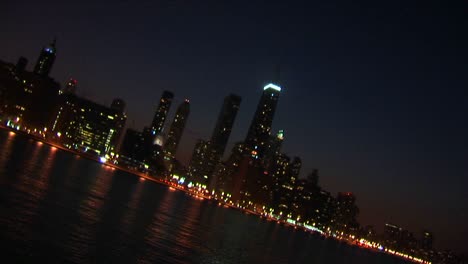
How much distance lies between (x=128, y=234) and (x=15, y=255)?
64.3 feet

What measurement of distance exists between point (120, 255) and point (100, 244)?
2.18 meters

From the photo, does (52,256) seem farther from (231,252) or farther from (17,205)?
(231,252)

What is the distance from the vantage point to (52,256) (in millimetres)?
28531

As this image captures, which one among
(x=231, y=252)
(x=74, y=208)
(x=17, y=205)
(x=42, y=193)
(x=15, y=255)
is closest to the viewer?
(x=15, y=255)

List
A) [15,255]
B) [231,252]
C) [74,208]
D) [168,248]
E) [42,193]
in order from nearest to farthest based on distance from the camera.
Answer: [15,255], [168,248], [74,208], [42,193], [231,252]

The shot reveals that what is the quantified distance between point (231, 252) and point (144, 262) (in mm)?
23677

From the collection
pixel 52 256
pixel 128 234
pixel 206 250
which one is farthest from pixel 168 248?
pixel 52 256

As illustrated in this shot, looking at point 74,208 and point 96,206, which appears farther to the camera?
point 96,206

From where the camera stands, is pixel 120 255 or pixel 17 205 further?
pixel 17 205

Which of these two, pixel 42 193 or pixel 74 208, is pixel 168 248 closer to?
pixel 74 208

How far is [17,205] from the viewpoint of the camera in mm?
39719

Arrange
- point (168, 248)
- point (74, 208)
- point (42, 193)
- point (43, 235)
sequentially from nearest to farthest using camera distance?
point (43, 235) < point (168, 248) < point (74, 208) < point (42, 193)

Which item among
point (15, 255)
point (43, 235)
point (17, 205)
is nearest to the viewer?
point (15, 255)

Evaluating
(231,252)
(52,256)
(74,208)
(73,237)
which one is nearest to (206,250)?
(231,252)
